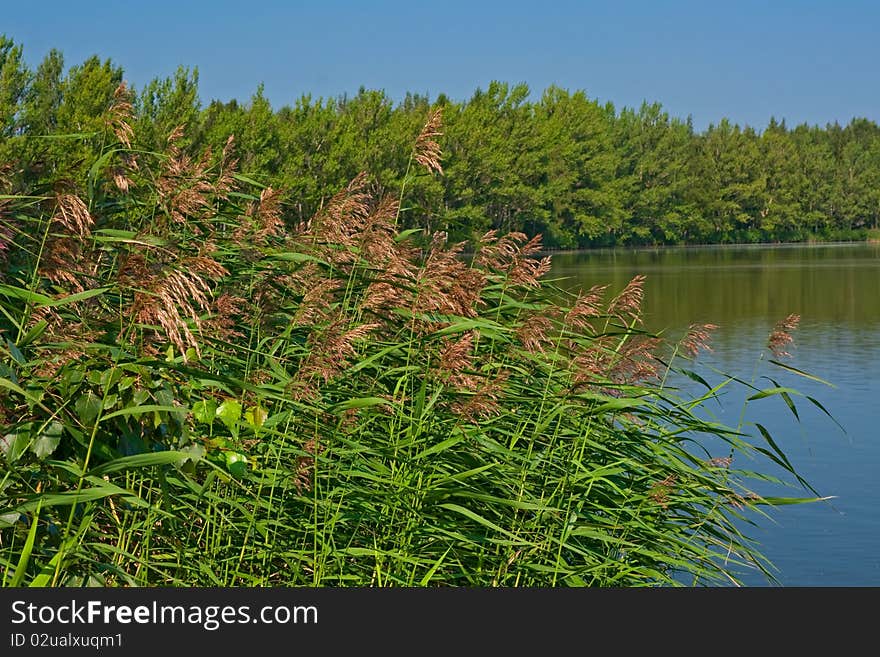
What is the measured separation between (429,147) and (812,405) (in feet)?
42.9

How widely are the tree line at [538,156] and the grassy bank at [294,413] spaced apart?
3858 centimetres

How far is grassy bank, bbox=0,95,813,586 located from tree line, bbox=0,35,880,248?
38.6 m

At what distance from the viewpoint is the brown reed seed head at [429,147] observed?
6.06 metres

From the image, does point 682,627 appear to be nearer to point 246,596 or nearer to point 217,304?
point 246,596

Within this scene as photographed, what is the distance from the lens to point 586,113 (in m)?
116

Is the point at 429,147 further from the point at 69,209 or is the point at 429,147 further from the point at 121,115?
the point at 69,209

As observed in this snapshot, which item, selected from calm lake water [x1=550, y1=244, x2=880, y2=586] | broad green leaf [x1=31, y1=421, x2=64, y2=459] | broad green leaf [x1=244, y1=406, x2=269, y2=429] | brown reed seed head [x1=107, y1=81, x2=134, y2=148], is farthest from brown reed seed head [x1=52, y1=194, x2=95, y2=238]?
calm lake water [x1=550, y1=244, x2=880, y2=586]

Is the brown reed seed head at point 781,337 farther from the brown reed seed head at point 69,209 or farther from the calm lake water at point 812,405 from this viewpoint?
Result: the brown reed seed head at point 69,209

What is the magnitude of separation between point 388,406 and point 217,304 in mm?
1164

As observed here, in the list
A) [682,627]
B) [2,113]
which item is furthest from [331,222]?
[2,113]

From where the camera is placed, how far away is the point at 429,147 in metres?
6.18

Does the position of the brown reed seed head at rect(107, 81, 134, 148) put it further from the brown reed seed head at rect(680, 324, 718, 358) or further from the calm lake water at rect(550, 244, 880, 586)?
the brown reed seed head at rect(680, 324, 718, 358)

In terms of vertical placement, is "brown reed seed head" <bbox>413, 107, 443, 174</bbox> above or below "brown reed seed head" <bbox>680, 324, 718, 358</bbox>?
above

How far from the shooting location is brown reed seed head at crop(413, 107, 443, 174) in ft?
19.9
